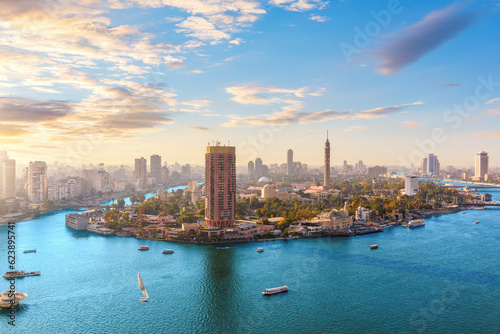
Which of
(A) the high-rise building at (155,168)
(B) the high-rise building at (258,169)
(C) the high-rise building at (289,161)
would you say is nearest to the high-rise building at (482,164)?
(C) the high-rise building at (289,161)

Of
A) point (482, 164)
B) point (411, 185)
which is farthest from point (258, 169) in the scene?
point (482, 164)

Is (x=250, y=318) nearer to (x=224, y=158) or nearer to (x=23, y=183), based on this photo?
(x=224, y=158)

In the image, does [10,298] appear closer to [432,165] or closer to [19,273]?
[19,273]

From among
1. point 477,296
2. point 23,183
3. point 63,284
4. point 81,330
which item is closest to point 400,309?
point 477,296

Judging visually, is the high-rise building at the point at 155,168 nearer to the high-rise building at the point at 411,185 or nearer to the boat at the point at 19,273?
the high-rise building at the point at 411,185

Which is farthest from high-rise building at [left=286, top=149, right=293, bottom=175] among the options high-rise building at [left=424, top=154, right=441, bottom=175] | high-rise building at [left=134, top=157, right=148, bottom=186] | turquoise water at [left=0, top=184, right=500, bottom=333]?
turquoise water at [left=0, top=184, right=500, bottom=333]

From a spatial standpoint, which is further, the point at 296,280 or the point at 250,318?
the point at 296,280

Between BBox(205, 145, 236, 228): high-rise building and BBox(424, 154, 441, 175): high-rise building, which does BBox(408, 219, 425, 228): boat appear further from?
BBox(424, 154, 441, 175): high-rise building
